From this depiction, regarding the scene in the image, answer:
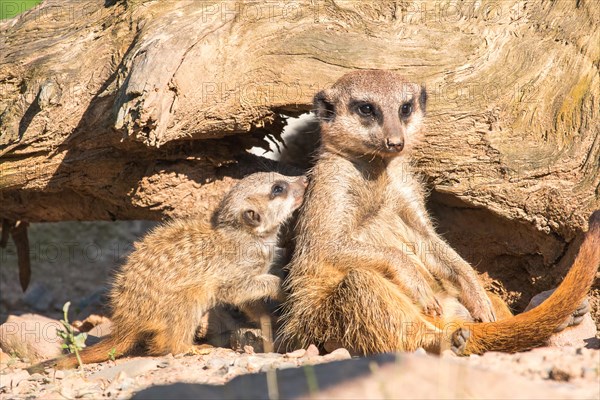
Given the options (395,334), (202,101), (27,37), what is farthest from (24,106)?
(395,334)

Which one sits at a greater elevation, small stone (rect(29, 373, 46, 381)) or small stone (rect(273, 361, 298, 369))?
small stone (rect(273, 361, 298, 369))

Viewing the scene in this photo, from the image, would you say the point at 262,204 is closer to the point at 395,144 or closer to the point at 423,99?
the point at 395,144

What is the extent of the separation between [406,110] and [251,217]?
4.24 ft

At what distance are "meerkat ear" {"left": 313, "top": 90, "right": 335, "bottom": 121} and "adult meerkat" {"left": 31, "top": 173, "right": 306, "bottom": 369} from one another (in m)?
0.51

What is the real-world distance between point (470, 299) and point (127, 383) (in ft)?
7.53

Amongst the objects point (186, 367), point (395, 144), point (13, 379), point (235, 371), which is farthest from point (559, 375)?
point (13, 379)

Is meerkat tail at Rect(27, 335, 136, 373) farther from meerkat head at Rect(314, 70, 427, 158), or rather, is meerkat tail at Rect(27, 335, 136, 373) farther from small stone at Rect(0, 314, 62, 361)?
meerkat head at Rect(314, 70, 427, 158)

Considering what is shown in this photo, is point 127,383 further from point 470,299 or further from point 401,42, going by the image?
point 401,42

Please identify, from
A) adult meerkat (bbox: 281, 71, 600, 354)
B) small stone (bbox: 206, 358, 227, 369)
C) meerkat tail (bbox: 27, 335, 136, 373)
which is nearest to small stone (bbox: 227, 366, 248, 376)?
small stone (bbox: 206, 358, 227, 369)

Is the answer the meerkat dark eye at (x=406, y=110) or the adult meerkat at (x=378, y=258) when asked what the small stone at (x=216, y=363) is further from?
the meerkat dark eye at (x=406, y=110)

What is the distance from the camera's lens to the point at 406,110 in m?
4.79

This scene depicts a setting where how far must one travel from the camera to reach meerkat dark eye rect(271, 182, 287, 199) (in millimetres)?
5184

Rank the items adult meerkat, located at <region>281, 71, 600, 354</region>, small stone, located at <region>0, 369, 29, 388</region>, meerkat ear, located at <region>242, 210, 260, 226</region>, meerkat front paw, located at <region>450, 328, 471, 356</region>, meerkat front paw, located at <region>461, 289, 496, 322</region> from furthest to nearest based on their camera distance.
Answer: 1. meerkat ear, located at <region>242, 210, 260, 226</region>
2. meerkat front paw, located at <region>461, 289, 496, 322</region>
3. small stone, located at <region>0, 369, 29, 388</region>
4. adult meerkat, located at <region>281, 71, 600, 354</region>
5. meerkat front paw, located at <region>450, 328, 471, 356</region>

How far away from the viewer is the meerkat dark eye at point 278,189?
5.18 metres
